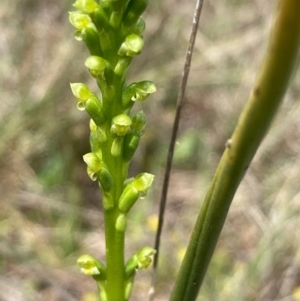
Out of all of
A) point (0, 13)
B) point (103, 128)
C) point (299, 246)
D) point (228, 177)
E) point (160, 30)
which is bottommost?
point (228, 177)

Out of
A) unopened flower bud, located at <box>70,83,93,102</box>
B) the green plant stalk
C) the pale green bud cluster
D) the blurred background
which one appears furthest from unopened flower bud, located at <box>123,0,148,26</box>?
the blurred background

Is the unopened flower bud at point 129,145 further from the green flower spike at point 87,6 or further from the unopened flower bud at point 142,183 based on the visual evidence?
the green flower spike at point 87,6

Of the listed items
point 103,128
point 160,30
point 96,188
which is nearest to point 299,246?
point 96,188

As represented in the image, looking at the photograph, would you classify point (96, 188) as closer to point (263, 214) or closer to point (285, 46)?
point (263, 214)

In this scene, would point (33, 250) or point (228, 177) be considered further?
point (33, 250)

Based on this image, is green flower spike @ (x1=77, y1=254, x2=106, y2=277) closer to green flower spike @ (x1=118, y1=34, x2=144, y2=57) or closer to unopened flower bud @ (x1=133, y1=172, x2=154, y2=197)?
unopened flower bud @ (x1=133, y1=172, x2=154, y2=197)

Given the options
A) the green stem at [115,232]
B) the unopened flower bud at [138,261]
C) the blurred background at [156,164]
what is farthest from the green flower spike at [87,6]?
the blurred background at [156,164]

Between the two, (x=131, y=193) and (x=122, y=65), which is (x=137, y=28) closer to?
(x=122, y=65)
